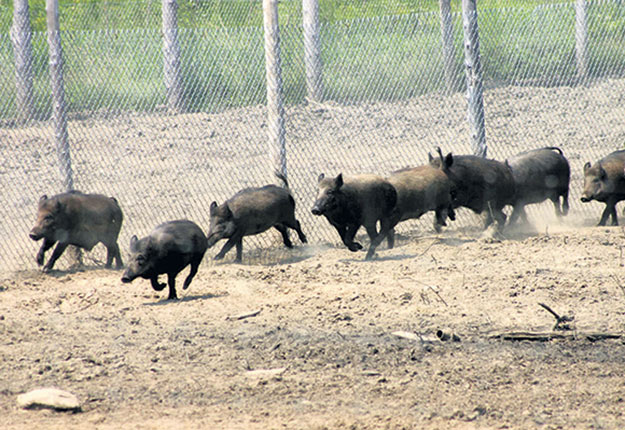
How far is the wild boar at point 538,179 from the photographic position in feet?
39.7

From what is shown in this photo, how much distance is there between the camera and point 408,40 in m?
13.8

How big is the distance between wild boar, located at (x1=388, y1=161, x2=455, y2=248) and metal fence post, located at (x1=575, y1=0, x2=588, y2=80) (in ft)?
14.5

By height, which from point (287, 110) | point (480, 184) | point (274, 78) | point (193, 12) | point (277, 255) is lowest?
point (277, 255)

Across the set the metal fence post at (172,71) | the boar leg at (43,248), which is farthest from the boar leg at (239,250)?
the metal fence post at (172,71)

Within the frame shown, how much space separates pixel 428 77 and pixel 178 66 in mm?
3721

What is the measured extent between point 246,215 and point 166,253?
2.35 metres

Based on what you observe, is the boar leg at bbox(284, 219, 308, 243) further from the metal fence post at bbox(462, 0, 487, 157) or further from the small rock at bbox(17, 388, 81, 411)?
the small rock at bbox(17, 388, 81, 411)

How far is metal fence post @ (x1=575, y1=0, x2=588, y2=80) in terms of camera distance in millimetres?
14211

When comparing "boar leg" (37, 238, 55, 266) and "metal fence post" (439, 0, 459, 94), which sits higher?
"metal fence post" (439, 0, 459, 94)

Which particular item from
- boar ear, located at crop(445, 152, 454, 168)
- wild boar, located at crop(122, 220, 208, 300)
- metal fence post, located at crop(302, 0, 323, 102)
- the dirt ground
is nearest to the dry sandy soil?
the dirt ground

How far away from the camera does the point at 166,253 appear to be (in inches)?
338

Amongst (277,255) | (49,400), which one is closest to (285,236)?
(277,255)

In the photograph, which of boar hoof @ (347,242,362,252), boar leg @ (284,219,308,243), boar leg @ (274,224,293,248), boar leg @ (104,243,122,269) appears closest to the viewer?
boar hoof @ (347,242,362,252)

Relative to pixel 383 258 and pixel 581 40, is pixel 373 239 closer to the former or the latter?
pixel 383 258
